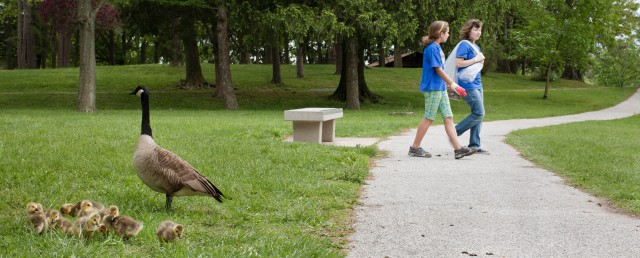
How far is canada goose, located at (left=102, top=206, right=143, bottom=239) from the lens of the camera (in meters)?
4.64

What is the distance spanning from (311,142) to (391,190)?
507 cm

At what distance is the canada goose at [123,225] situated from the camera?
4.64m

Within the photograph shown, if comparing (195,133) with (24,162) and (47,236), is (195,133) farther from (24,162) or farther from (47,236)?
(47,236)

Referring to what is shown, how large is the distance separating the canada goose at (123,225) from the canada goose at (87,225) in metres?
0.11

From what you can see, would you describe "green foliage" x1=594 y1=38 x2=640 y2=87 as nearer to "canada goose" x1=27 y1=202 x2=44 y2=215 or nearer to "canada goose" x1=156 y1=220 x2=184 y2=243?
"canada goose" x1=156 y1=220 x2=184 y2=243

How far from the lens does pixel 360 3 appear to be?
82.3 ft

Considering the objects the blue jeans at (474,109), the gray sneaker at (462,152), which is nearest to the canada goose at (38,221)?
the gray sneaker at (462,152)

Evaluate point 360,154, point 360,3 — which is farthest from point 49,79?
point 360,154

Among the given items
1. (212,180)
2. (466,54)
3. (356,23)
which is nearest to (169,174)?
(212,180)

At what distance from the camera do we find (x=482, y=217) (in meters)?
6.14

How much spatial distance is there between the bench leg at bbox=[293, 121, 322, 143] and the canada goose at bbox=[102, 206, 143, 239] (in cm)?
810

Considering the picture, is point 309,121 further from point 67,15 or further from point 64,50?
point 64,50

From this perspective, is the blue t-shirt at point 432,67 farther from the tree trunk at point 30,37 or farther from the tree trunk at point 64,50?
the tree trunk at point 64,50

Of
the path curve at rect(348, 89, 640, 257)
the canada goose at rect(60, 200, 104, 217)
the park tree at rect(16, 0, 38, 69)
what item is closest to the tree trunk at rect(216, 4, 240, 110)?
the path curve at rect(348, 89, 640, 257)
